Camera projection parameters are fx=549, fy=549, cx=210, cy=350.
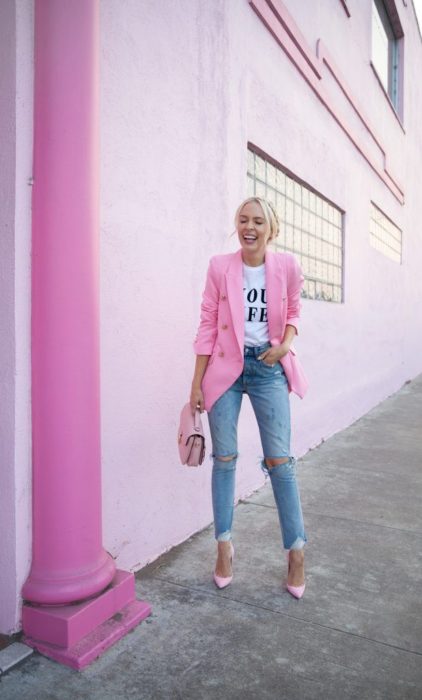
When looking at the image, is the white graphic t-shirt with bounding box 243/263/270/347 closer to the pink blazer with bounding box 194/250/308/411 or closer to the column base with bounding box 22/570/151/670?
the pink blazer with bounding box 194/250/308/411

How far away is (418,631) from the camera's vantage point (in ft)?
7.40

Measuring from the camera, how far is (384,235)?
9.21 meters

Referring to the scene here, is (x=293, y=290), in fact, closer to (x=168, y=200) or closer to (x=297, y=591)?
(x=168, y=200)

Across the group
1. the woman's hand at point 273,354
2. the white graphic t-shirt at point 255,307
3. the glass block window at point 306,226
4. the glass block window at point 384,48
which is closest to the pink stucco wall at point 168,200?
the glass block window at point 306,226

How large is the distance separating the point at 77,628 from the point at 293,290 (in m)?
1.70

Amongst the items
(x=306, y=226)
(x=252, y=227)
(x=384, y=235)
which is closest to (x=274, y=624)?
(x=252, y=227)

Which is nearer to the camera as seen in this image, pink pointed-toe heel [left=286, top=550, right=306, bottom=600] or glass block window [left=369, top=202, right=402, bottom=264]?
pink pointed-toe heel [left=286, top=550, right=306, bottom=600]

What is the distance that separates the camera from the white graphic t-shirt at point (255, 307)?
2.58m

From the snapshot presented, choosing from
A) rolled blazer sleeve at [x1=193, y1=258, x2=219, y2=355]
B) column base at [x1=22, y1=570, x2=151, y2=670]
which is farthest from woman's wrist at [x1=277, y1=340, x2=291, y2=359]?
column base at [x1=22, y1=570, x2=151, y2=670]

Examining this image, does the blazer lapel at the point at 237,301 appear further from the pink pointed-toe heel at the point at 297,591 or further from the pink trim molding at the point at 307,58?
the pink trim molding at the point at 307,58

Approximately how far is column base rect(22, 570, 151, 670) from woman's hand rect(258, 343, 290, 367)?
46.2 inches

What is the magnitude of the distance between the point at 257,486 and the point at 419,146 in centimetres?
1060

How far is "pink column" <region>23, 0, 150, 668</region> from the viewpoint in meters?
2.06

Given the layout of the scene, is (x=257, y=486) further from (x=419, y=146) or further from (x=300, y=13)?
(x=419, y=146)
